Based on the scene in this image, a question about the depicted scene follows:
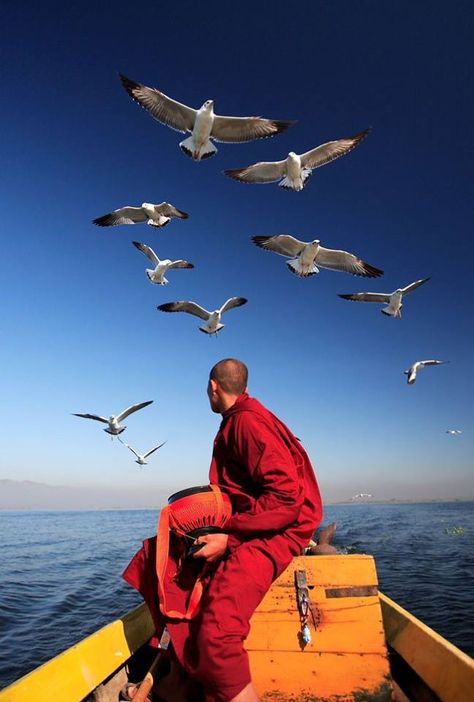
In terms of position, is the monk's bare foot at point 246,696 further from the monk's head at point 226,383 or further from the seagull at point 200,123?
the seagull at point 200,123

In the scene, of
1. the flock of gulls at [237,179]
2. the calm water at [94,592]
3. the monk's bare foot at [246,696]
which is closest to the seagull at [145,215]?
the flock of gulls at [237,179]

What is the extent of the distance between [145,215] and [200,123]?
4.04 meters

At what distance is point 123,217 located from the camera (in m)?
15.3

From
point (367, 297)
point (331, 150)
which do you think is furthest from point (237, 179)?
point (367, 297)

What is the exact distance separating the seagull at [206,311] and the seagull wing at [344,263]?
126 inches

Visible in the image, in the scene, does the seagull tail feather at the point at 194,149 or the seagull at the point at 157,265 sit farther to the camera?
the seagull at the point at 157,265

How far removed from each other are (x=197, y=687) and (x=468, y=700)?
1.63m

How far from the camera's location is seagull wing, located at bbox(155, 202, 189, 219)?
48.2ft

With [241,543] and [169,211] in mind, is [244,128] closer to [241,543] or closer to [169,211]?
[169,211]

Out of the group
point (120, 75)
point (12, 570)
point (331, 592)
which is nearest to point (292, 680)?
point (331, 592)

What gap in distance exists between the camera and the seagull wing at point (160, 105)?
1184cm

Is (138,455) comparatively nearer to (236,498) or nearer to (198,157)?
(198,157)

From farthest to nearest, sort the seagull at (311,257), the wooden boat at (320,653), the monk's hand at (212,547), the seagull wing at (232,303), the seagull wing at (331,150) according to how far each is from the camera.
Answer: the seagull wing at (232,303) → the seagull at (311,257) → the seagull wing at (331,150) → the wooden boat at (320,653) → the monk's hand at (212,547)

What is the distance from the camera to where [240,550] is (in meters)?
2.58
